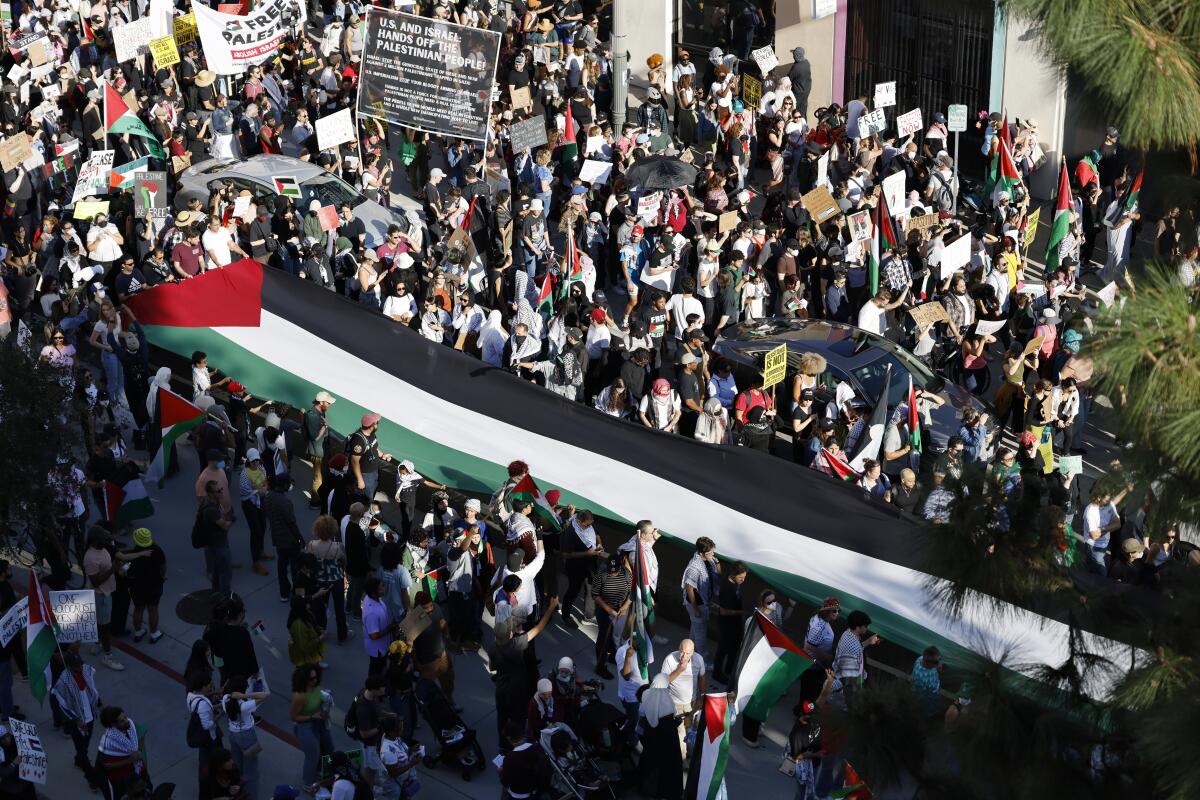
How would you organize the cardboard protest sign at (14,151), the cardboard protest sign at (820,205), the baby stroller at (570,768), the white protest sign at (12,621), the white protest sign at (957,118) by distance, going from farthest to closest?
the white protest sign at (957,118) < the cardboard protest sign at (14,151) < the cardboard protest sign at (820,205) < the white protest sign at (12,621) < the baby stroller at (570,768)

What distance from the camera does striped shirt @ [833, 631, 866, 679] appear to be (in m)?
12.7

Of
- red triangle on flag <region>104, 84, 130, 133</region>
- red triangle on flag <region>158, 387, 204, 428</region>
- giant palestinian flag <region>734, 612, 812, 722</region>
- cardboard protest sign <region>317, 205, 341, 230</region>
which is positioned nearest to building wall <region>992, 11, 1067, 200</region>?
cardboard protest sign <region>317, 205, 341, 230</region>

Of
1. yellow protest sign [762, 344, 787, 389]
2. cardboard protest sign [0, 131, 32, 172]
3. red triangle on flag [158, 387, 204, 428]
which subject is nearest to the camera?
red triangle on flag [158, 387, 204, 428]

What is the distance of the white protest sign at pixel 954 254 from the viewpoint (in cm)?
1961

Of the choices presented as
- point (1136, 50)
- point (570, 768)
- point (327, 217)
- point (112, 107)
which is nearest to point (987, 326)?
point (327, 217)

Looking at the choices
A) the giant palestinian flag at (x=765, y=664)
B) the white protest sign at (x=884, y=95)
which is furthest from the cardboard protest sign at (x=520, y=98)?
the giant palestinian flag at (x=765, y=664)

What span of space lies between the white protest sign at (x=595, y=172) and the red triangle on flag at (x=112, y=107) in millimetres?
7205

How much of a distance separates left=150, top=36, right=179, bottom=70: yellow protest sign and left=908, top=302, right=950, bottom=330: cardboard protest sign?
45.6 ft

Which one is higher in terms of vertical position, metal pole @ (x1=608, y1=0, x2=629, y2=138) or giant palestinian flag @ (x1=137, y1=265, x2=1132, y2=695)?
metal pole @ (x1=608, y1=0, x2=629, y2=138)

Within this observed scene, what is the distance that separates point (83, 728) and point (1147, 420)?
923 cm

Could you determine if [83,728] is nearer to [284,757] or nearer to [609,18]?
[284,757]

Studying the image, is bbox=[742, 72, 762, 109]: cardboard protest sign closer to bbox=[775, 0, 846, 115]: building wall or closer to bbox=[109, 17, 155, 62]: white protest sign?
bbox=[775, 0, 846, 115]: building wall

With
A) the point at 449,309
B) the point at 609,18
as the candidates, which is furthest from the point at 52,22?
the point at 449,309

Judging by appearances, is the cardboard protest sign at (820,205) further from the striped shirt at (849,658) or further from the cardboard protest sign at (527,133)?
the striped shirt at (849,658)
